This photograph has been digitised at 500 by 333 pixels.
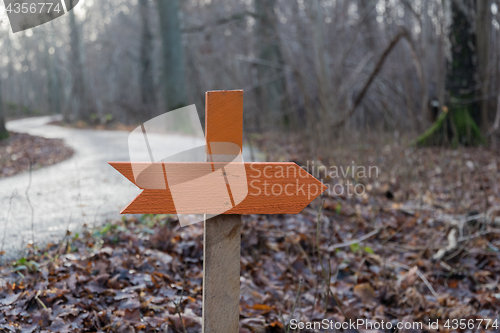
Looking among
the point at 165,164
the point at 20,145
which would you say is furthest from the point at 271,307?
the point at 20,145

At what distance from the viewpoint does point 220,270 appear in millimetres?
1525

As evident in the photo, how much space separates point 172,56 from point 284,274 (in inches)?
436

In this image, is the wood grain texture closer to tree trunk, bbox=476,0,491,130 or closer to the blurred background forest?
the blurred background forest

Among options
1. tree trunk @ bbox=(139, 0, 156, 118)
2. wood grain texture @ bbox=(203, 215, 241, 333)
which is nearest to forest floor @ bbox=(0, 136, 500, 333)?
wood grain texture @ bbox=(203, 215, 241, 333)

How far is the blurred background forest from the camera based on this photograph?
7.82 m

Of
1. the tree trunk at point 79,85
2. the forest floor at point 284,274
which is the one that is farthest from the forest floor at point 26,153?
the tree trunk at point 79,85

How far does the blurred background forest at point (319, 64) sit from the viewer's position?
7816 millimetres

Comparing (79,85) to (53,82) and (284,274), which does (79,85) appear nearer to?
(284,274)

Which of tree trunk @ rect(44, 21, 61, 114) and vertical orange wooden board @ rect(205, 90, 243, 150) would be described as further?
tree trunk @ rect(44, 21, 61, 114)

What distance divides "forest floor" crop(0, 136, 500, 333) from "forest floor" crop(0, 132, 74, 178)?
3002 mm

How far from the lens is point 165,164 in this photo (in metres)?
1.37

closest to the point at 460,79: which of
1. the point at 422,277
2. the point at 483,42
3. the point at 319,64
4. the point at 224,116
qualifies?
the point at 483,42

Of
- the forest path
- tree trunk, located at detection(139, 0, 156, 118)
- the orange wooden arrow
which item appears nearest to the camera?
the orange wooden arrow
